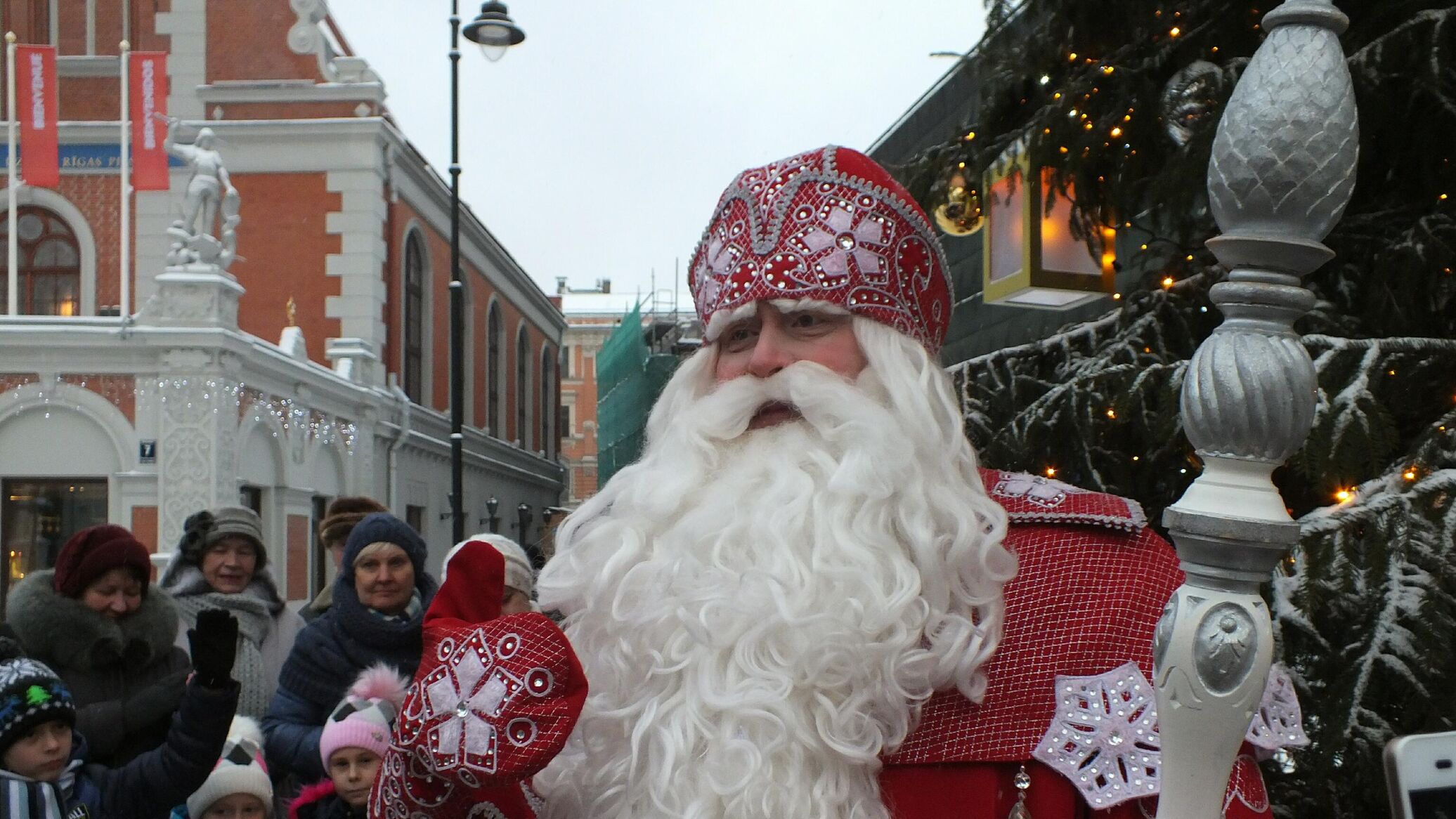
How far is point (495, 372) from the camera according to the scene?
102ft

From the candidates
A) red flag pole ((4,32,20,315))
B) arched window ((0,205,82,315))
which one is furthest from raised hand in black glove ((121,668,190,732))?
arched window ((0,205,82,315))

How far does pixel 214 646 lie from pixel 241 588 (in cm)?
161

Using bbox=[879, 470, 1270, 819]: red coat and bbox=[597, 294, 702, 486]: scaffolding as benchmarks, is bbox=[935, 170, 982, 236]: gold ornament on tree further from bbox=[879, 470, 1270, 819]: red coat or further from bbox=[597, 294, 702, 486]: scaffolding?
bbox=[597, 294, 702, 486]: scaffolding

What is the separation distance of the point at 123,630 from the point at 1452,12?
379 cm

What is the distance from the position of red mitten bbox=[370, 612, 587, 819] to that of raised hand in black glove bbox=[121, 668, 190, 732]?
223 centimetres

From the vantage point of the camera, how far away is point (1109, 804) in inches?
64.6

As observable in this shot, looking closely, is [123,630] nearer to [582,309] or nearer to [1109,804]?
[1109,804]

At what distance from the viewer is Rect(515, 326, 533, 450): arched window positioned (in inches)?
1355

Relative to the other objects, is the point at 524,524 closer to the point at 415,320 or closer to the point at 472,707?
the point at 415,320

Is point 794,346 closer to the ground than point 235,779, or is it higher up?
higher up

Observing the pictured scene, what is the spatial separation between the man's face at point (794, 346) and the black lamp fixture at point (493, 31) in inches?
450

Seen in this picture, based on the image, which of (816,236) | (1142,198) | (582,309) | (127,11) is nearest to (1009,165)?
(1142,198)

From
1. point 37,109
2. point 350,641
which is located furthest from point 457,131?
point 350,641

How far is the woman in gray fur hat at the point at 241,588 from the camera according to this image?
4414 mm
